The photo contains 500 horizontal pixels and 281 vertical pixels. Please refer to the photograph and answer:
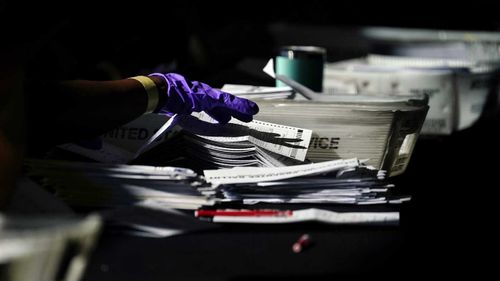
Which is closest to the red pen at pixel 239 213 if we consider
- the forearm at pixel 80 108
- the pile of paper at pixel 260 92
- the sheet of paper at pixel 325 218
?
the sheet of paper at pixel 325 218

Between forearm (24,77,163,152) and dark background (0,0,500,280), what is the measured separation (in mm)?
83

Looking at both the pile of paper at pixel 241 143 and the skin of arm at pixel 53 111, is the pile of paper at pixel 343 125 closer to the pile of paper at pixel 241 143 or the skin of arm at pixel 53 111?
the pile of paper at pixel 241 143

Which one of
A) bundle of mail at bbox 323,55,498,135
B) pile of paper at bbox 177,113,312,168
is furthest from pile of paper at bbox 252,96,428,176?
bundle of mail at bbox 323,55,498,135

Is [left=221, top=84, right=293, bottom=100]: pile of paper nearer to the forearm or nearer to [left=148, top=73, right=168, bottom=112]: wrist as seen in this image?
[left=148, top=73, right=168, bottom=112]: wrist

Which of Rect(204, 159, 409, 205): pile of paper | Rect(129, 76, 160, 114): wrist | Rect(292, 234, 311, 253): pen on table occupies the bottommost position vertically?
Rect(292, 234, 311, 253): pen on table

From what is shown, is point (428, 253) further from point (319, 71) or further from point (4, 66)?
point (319, 71)

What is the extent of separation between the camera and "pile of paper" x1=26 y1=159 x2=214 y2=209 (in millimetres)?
1229

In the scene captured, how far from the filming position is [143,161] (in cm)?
144

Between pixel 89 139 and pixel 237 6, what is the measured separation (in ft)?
14.8

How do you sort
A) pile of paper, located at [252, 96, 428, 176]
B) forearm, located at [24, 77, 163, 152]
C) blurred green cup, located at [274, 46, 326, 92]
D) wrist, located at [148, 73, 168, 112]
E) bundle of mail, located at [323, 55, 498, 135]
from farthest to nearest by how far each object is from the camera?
bundle of mail, located at [323, 55, 498, 135] < blurred green cup, located at [274, 46, 326, 92] < pile of paper, located at [252, 96, 428, 176] < wrist, located at [148, 73, 168, 112] < forearm, located at [24, 77, 163, 152]

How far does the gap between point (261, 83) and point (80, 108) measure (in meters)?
1.10

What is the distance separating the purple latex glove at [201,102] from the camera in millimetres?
1497

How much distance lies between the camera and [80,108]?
4.12 feet

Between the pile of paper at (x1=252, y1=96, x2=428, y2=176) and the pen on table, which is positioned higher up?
the pile of paper at (x1=252, y1=96, x2=428, y2=176)
